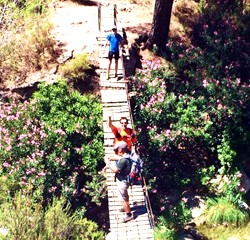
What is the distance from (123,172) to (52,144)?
3677 mm

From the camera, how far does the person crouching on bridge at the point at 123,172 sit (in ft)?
36.4

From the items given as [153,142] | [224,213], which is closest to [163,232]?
[224,213]

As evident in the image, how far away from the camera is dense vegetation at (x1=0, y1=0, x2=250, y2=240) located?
1372 cm

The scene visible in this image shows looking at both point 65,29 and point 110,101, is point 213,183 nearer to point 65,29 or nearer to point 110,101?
point 110,101

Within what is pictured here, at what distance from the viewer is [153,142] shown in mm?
14383

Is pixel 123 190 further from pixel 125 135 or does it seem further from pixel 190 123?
pixel 190 123

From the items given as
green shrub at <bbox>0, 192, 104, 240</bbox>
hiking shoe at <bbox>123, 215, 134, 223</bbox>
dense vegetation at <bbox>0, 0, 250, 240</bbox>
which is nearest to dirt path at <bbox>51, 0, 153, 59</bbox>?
dense vegetation at <bbox>0, 0, 250, 240</bbox>

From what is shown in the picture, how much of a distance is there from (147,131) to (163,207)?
2367mm

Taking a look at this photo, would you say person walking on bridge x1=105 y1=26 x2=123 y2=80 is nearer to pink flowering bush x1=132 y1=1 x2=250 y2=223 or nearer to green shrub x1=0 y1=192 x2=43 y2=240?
pink flowering bush x1=132 y1=1 x2=250 y2=223

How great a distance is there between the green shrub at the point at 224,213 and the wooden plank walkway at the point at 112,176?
2847 millimetres

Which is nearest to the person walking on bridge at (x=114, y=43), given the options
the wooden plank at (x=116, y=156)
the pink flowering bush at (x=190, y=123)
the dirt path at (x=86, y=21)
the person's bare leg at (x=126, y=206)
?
the wooden plank at (x=116, y=156)

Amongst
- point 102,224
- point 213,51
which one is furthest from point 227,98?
point 102,224

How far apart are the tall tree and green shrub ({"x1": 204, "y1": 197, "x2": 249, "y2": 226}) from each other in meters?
5.88

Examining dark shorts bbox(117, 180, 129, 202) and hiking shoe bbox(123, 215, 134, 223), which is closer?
dark shorts bbox(117, 180, 129, 202)
